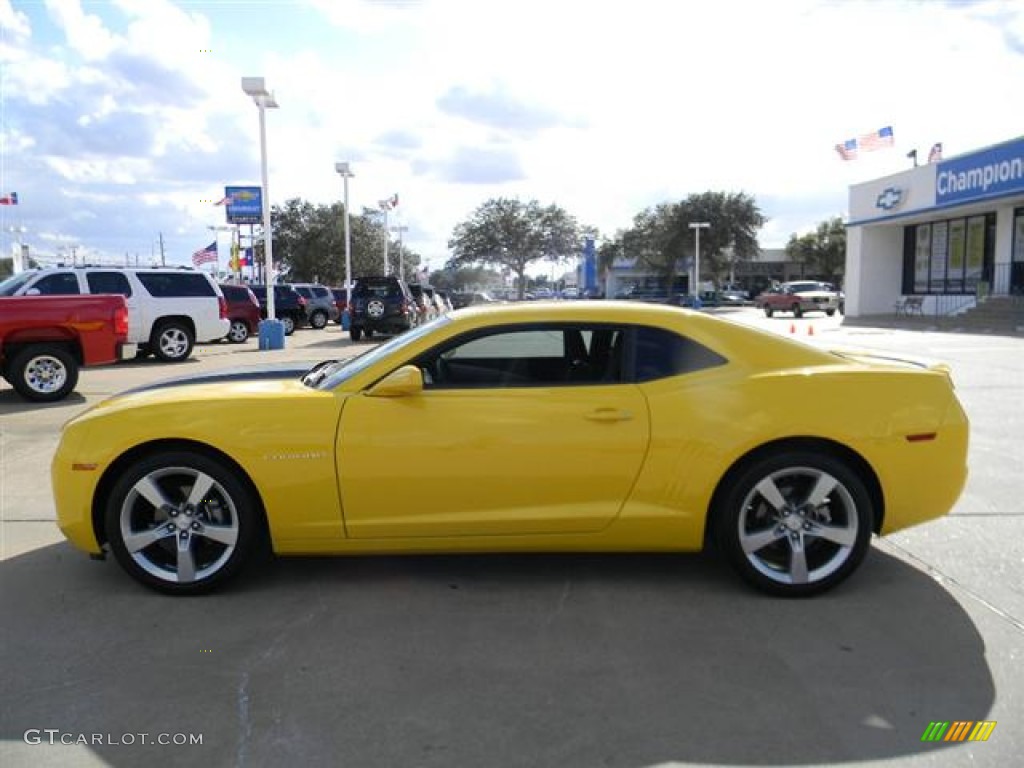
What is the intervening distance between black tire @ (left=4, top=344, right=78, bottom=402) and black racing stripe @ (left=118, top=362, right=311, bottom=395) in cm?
659

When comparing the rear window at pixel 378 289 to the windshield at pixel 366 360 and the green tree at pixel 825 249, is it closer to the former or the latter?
the windshield at pixel 366 360

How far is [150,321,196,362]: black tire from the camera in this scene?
53.2 feet

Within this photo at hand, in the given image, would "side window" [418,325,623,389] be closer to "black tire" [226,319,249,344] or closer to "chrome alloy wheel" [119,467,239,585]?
"chrome alloy wheel" [119,467,239,585]

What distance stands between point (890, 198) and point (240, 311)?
1060 inches

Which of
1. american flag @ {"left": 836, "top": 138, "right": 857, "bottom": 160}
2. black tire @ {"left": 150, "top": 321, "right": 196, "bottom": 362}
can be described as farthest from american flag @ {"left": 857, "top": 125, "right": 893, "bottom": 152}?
black tire @ {"left": 150, "top": 321, "right": 196, "bottom": 362}

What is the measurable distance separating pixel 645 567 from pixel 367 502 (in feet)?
5.28

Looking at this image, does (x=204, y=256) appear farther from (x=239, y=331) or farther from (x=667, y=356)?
(x=667, y=356)

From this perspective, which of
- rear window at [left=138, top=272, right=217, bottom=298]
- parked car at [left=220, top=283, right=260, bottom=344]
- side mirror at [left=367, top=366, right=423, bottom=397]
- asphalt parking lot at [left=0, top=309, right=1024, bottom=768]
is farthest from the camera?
parked car at [left=220, top=283, right=260, bottom=344]

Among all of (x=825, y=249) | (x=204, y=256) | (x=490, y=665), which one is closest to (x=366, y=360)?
(x=490, y=665)

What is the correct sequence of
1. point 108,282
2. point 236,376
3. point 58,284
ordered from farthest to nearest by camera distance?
point 108,282 → point 58,284 → point 236,376

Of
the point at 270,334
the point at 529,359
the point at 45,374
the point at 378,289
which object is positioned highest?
the point at 378,289

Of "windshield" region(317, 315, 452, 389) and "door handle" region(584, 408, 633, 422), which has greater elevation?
"windshield" region(317, 315, 452, 389)

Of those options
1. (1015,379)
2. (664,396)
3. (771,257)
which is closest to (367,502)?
(664,396)

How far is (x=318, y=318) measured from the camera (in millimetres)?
31969
